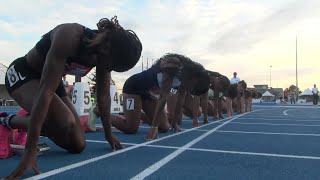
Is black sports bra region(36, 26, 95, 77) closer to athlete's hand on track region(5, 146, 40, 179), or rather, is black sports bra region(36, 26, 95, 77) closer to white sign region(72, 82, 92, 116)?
athlete's hand on track region(5, 146, 40, 179)

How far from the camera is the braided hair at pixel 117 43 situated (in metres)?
3.77

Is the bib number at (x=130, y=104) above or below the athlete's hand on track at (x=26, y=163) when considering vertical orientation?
above

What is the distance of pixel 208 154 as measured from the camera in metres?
5.07

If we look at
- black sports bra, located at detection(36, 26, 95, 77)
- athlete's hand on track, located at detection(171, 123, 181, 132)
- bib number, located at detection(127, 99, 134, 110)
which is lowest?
athlete's hand on track, located at detection(171, 123, 181, 132)

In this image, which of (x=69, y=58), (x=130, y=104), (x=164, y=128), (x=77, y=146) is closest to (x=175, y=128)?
(x=164, y=128)

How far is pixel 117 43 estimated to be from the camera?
3.79 m

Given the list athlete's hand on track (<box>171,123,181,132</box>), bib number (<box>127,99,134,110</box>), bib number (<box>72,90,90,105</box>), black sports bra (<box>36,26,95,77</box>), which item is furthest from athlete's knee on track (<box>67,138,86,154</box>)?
bib number (<box>72,90,90,105</box>)

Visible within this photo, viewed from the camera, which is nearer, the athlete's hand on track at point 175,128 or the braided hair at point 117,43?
the braided hair at point 117,43

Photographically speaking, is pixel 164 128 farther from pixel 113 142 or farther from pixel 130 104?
pixel 113 142

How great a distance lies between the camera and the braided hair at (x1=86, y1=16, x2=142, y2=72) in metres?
3.77

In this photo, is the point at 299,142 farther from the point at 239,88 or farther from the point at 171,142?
the point at 239,88

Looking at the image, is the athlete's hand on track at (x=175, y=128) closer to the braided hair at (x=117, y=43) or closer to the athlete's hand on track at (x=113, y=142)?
the athlete's hand on track at (x=113, y=142)

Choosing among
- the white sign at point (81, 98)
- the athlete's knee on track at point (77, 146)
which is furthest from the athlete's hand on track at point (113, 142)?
the white sign at point (81, 98)

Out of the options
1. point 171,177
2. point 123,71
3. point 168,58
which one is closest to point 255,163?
point 171,177
